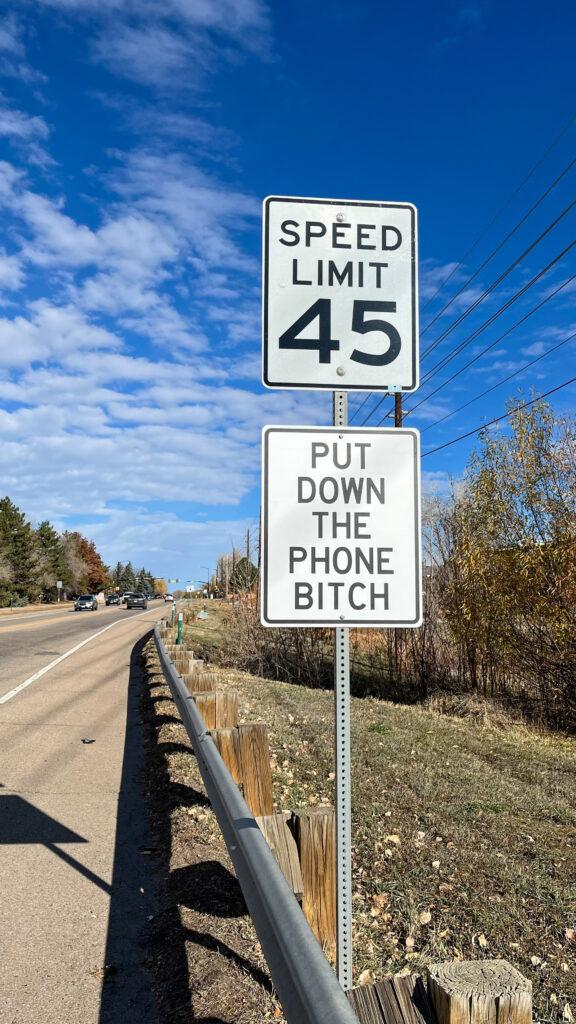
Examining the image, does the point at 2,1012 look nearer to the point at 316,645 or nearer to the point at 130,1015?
the point at 130,1015

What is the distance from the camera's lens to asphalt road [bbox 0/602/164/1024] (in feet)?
10.4

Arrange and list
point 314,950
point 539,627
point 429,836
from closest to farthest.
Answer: point 314,950, point 429,836, point 539,627

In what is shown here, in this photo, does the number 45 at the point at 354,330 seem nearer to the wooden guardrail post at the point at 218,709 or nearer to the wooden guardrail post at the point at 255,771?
the wooden guardrail post at the point at 255,771

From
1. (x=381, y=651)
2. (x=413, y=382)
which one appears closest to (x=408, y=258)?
(x=413, y=382)

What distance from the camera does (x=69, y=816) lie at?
5.70 metres

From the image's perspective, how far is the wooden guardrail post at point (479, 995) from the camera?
4.38 feet

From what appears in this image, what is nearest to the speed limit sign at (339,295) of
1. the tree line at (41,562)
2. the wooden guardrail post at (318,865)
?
the wooden guardrail post at (318,865)

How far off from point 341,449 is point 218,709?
11.7 feet

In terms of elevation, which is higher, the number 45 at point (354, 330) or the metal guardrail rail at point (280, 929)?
the number 45 at point (354, 330)

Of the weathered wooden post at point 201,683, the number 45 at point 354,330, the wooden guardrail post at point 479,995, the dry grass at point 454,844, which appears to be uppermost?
the number 45 at point 354,330

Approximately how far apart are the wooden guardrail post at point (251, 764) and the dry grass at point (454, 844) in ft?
2.56

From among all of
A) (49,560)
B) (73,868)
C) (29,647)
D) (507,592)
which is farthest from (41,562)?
(73,868)

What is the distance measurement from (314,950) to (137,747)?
6798 millimetres

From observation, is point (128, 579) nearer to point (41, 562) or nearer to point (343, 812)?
point (41, 562)
